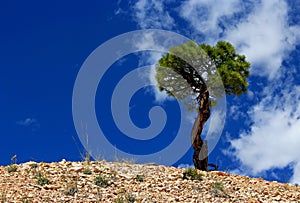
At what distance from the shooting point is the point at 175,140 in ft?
60.0

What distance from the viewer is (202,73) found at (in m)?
20.1

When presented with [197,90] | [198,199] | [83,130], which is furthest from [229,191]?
[197,90]

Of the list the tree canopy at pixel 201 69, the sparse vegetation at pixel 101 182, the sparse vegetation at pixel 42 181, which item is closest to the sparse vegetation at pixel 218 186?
the sparse vegetation at pixel 101 182

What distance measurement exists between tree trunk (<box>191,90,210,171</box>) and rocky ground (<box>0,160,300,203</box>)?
6.72 feet

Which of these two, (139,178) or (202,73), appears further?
(202,73)

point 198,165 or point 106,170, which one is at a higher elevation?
point 198,165

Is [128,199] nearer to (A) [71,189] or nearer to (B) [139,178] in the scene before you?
(A) [71,189]

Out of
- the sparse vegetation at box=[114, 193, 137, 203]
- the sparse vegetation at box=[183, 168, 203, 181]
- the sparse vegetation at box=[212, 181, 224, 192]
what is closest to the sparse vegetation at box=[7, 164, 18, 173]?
the sparse vegetation at box=[114, 193, 137, 203]

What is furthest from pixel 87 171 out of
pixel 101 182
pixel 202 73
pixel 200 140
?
pixel 202 73

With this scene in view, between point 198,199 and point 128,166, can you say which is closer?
point 198,199

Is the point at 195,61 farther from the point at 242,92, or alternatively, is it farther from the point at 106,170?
the point at 106,170

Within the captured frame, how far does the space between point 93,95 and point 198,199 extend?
5897mm

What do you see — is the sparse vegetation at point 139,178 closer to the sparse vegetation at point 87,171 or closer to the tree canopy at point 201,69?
the sparse vegetation at point 87,171

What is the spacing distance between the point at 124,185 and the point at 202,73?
7.79 m
